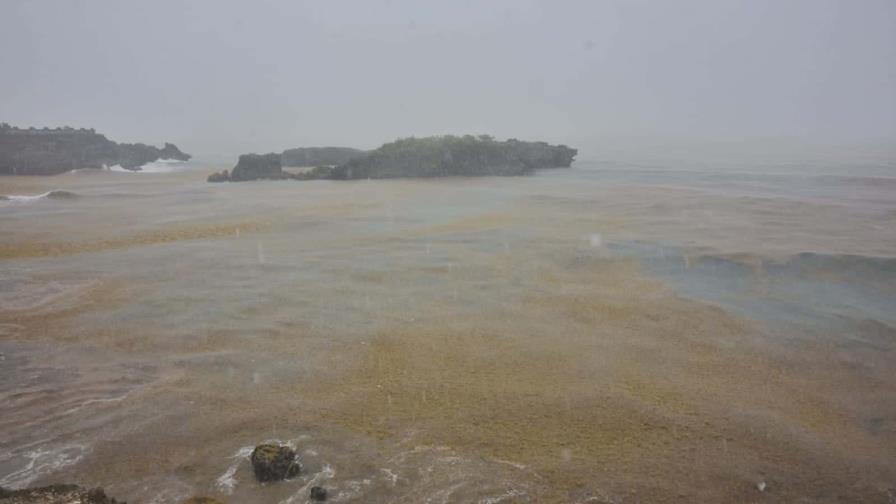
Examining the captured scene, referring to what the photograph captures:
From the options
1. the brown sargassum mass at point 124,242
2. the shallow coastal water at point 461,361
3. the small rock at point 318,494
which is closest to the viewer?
the small rock at point 318,494

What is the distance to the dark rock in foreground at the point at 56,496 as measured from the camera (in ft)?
11.1

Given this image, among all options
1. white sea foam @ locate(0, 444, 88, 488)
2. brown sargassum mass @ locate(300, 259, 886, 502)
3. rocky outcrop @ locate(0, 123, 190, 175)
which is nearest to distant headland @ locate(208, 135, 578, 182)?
rocky outcrop @ locate(0, 123, 190, 175)

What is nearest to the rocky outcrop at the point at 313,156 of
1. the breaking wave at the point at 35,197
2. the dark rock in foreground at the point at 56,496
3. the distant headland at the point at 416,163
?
the distant headland at the point at 416,163

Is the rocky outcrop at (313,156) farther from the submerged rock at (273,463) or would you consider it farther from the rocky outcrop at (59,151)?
the submerged rock at (273,463)

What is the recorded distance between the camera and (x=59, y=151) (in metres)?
36.2

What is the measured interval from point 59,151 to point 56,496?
41.0 meters

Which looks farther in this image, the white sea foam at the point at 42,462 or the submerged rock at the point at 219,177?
the submerged rock at the point at 219,177

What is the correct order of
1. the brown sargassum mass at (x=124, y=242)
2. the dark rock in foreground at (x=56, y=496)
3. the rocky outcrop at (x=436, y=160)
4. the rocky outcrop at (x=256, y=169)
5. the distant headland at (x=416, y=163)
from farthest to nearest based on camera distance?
the rocky outcrop at (x=436, y=160)
the distant headland at (x=416, y=163)
the rocky outcrop at (x=256, y=169)
the brown sargassum mass at (x=124, y=242)
the dark rock in foreground at (x=56, y=496)

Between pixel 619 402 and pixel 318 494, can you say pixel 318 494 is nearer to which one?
pixel 318 494

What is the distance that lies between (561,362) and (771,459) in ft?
7.93

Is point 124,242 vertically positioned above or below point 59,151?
below

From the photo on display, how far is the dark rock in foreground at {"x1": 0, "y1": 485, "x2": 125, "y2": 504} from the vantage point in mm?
3370

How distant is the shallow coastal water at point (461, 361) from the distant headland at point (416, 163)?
55.3ft

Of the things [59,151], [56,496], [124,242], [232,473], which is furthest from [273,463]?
[59,151]
